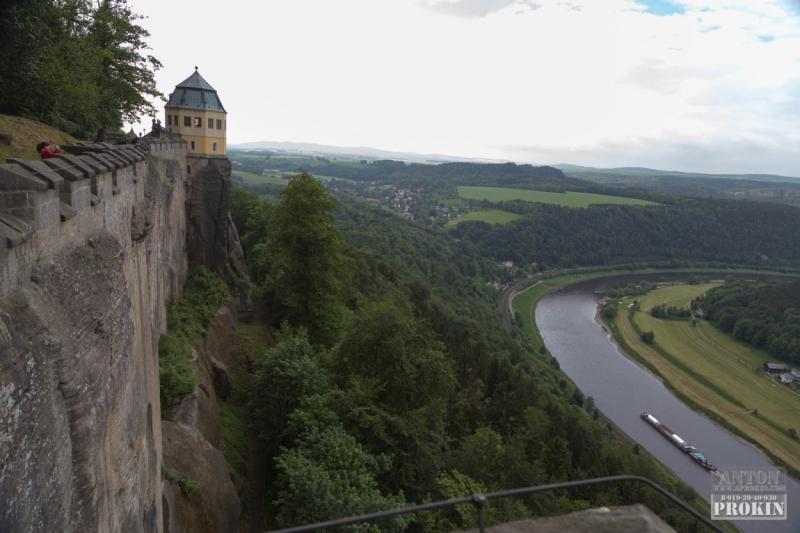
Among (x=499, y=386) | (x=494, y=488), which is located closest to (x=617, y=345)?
(x=499, y=386)

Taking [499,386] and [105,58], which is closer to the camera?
[105,58]

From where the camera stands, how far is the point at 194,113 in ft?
93.7

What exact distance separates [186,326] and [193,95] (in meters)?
16.6

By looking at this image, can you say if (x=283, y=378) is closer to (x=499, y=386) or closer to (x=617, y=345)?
(x=499, y=386)

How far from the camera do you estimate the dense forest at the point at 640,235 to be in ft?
424

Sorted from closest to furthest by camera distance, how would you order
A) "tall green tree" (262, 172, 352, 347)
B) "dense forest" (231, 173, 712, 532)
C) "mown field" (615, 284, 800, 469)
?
1. "dense forest" (231, 173, 712, 532)
2. "tall green tree" (262, 172, 352, 347)
3. "mown field" (615, 284, 800, 469)

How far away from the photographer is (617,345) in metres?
71.9

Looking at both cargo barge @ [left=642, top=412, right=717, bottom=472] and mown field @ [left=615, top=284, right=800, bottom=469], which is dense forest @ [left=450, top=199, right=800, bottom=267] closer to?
mown field @ [left=615, top=284, right=800, bottom=469]

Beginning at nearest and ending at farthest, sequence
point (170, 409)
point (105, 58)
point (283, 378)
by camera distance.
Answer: point (170, 409) → point (283, 378) → point (105, 58)

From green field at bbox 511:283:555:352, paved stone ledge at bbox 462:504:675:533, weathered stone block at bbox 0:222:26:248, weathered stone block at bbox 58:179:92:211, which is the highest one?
weathered stone block at bbox 58:179:92:211

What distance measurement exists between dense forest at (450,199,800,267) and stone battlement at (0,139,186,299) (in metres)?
119

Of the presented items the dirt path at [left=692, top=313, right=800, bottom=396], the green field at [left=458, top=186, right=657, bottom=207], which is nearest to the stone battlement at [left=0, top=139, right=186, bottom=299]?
the dirt path at [left=692, top=313, right=800, bottom=396]

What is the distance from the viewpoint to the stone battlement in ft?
15.5

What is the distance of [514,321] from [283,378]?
214 feet
